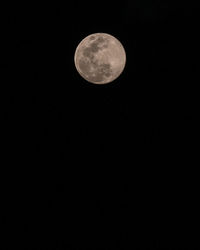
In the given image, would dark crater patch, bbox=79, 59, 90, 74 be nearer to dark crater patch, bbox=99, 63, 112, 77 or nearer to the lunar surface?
the lunar surface

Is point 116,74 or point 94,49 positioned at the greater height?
point 94,49

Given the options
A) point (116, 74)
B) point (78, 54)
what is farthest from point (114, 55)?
point (78, 54)

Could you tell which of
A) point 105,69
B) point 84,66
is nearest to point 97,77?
point 105,69

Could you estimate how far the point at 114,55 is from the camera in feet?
15.2

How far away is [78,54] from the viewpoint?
4734mm

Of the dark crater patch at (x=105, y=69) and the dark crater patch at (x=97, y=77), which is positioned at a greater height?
the dark crater patch at (x=105, y=69)

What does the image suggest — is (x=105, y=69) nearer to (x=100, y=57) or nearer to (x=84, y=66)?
(x=100, y=57)

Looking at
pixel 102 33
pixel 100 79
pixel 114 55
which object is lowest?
pixel 100 79

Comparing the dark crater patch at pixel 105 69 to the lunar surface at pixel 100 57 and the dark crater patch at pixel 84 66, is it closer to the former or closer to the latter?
the lunar surface at pixel 100 57

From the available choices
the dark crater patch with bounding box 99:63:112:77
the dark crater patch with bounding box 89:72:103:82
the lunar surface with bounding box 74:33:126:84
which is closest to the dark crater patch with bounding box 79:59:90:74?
the lunar surface with bounding box 74:33:126:84

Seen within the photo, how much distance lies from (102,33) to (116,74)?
2.84 feet

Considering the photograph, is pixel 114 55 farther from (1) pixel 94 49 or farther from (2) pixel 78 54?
(2) pixel 78 54

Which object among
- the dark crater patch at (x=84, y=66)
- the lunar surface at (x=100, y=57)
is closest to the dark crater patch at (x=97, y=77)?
the lunar surface at (x=100, y=57)

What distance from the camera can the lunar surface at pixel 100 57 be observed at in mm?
4594
